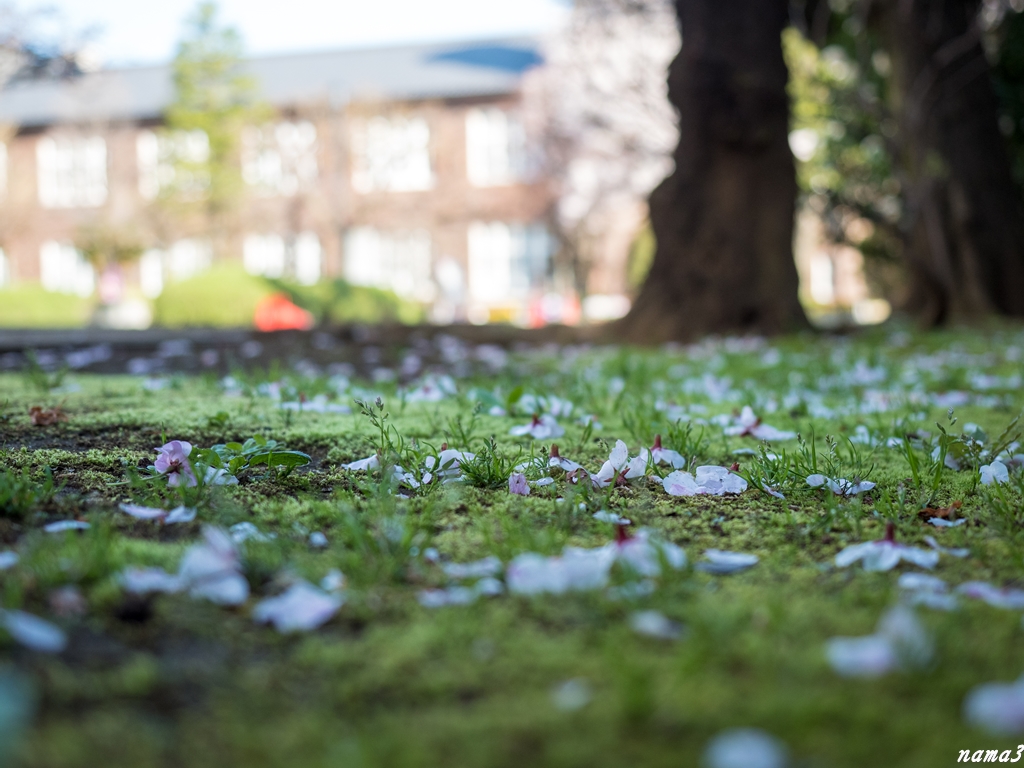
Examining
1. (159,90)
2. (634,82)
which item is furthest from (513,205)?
(159,90)

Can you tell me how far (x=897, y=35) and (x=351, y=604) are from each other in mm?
9967

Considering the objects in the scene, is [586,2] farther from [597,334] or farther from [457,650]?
[457,650]

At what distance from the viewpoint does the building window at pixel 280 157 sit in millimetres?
27734

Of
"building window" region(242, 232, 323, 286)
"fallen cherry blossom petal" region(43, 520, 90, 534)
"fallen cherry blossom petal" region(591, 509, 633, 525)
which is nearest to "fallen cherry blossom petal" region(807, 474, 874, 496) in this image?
"fallen cherry blossom petal" region(591, 509, 633, 525)

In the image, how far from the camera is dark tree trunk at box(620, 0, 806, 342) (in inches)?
268

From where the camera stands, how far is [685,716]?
0.85m

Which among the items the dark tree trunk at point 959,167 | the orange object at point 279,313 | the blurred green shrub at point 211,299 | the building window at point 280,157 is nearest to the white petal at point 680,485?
the dark tree trunk at point 959,167

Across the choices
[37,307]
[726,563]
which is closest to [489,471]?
[726,563]

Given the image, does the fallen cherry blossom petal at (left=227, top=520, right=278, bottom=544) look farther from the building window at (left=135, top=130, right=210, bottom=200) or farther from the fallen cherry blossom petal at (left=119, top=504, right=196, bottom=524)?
the building window at (left=135, top=130, right=210, bottom=200)

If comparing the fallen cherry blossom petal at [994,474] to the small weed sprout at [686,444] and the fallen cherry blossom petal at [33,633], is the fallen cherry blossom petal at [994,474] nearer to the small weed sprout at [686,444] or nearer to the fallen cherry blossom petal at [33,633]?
the small weed sprout at [686,444]

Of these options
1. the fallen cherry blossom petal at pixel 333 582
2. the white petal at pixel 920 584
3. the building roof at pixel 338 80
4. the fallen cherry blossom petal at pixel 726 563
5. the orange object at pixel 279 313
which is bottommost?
the white petal at pixel 920 584

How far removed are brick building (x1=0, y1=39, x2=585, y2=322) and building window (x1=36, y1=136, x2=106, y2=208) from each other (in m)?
0.52

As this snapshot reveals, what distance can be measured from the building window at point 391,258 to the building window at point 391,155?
1.45 metres

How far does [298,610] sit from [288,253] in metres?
28.4
